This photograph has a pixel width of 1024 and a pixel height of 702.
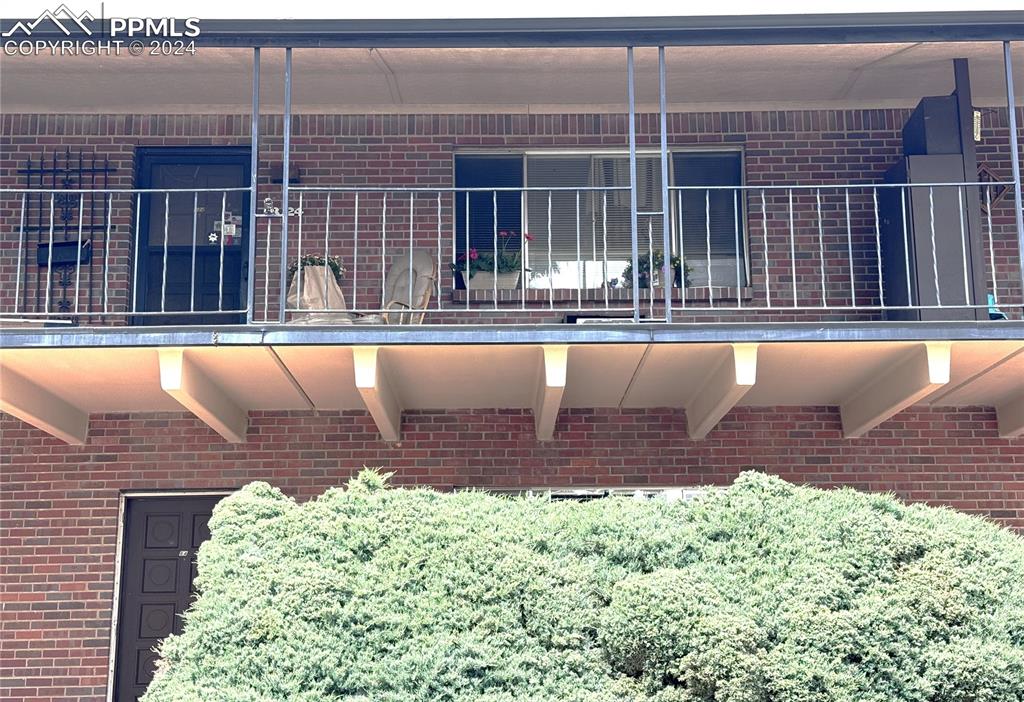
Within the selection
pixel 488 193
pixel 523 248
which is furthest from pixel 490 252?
pixel 488 193

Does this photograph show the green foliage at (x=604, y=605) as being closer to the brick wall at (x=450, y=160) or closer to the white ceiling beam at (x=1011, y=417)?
the white ceiling beam at (x=1011, y=417)

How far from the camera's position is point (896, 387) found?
876 cm

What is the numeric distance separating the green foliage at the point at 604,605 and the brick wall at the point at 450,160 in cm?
376

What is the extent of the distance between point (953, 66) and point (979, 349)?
2.58 m

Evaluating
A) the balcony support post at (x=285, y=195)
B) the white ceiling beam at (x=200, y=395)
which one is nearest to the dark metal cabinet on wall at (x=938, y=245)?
the balcony support post at (x=285, y=195)

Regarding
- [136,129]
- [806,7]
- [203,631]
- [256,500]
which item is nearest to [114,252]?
[136,129]

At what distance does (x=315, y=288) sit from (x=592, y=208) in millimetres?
2561

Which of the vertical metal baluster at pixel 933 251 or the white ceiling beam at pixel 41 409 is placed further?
the vertical metal baluster at pixel 933 251

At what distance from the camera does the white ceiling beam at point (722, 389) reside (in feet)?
27.2

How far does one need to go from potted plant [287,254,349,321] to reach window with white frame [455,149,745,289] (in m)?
1.39

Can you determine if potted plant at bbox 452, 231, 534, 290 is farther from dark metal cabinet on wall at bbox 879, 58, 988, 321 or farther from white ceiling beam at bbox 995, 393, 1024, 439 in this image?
white ceiling beam at bbox 995, 393, 1024, 439

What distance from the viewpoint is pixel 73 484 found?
9656mm

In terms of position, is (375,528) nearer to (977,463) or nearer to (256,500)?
(256,500)

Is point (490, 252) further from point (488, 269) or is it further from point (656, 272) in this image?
point (656, 272)
